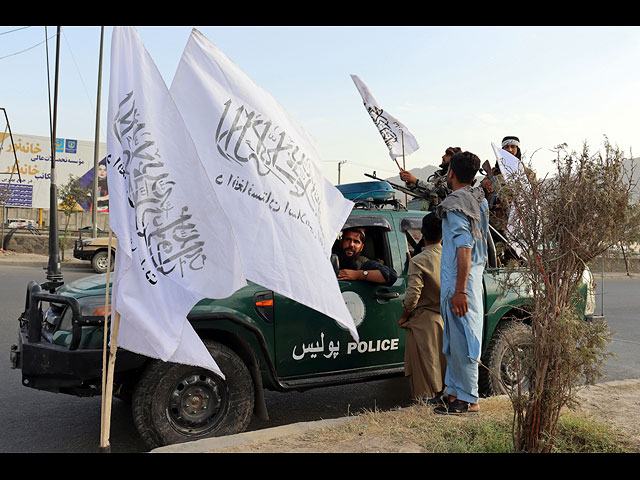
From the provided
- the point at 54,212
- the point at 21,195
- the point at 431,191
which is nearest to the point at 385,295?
the point at 431,191

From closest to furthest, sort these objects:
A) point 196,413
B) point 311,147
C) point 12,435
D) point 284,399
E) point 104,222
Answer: point 311,147 < point 196,413 < point 12,435 < point 284,399 < point 104,222

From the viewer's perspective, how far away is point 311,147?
381 centimetres

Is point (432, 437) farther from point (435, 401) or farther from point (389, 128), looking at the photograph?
point (389, 128)

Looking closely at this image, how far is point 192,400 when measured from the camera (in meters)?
4.07

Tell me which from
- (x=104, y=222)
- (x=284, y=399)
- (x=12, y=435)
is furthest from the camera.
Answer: (x=104, y=222)

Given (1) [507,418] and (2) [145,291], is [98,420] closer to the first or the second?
(2) [145,291]

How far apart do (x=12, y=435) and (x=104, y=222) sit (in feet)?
161

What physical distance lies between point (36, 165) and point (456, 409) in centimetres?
5408

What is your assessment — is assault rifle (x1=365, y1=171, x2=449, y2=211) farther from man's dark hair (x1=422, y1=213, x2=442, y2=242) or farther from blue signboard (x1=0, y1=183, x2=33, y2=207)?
blue signboard (x1=0, y1=183, x2=33, y2=207)

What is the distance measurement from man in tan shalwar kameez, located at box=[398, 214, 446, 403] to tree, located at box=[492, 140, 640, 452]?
1.35 meters

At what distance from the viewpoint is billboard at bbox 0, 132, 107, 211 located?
50.2 m

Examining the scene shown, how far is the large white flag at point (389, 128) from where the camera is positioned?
6.37m

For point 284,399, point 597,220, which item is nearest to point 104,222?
point 284,399

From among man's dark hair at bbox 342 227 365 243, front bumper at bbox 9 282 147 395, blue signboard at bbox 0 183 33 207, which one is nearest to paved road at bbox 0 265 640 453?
front bumper at bbox 9 282 147 395
